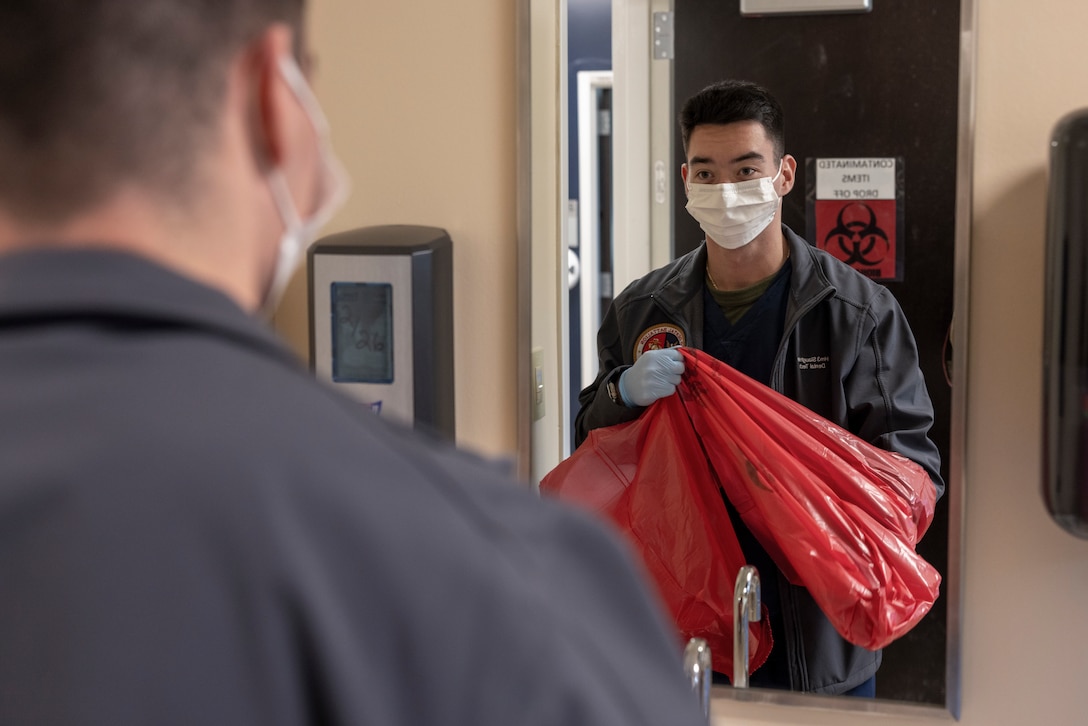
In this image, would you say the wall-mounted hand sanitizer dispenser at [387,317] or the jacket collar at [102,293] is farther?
the wall-mounted hand sanitizer dispenser at [387,317]

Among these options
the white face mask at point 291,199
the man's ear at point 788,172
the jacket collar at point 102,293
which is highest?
the man's ear at point 788,172

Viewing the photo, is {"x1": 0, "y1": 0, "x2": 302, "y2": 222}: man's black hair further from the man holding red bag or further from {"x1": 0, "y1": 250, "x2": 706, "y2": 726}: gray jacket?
the man holding red bag

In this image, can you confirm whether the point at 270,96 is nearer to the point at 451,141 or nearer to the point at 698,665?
the point at 698,665

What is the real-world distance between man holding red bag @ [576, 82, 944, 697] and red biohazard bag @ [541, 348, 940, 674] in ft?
0.12

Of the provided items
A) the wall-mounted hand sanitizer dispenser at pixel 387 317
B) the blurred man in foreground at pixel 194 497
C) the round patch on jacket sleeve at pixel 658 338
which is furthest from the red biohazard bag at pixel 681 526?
the blurred man in foreground at pixel 194 497

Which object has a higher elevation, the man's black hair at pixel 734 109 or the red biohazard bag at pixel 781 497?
the man's black hair at pixel 734 109

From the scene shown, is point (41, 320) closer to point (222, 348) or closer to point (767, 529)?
point (222, 348)

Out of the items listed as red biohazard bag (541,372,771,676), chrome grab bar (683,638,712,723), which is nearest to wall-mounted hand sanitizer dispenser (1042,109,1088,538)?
red biohazard bag (541,372,771,676)

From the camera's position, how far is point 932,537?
187cm

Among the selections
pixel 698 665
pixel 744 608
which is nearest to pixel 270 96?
pixel 698 665

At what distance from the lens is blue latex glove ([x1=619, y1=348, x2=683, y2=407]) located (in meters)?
1.96

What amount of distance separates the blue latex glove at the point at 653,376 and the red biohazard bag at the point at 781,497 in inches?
0.8

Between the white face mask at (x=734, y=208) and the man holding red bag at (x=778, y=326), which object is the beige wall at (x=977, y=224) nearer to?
the man holding red bag at (x=778, y=326)

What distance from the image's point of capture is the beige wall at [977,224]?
180 centimetres
